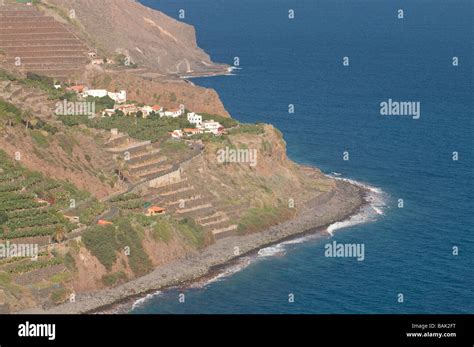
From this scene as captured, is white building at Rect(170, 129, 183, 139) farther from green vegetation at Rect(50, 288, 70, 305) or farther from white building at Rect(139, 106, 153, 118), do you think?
green vegetation at Rect(50, 288, 70, 305)

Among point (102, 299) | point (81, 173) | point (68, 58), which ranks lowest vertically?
point (102, 299)

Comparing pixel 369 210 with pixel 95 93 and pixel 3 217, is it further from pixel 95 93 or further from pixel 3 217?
pixel 3 217

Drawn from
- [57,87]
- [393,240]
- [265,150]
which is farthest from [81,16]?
[393,240]

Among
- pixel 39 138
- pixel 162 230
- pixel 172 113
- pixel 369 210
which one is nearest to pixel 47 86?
pixel 172 113

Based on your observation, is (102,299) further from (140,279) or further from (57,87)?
(57,87)

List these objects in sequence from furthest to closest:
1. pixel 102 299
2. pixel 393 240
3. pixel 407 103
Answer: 1. pixel 407 103
2. pixel 393 240
3. pixel 102 299

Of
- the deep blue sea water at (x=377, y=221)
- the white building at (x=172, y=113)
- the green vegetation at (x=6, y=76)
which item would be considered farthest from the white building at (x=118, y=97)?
the deep blue sea water at (x=377, y=221)

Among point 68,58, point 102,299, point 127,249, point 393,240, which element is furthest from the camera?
point 68,58
